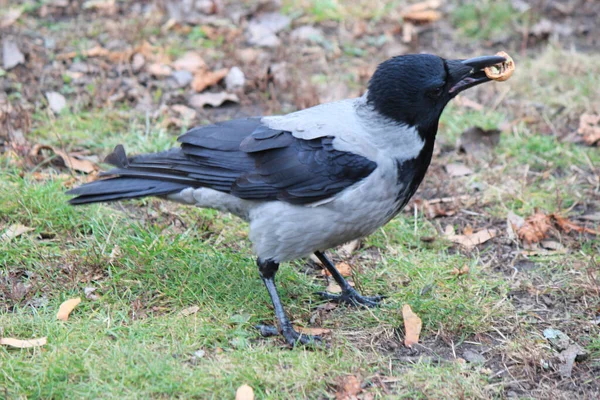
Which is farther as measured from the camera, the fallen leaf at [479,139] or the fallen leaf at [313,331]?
the fallen leaf at [479,139]

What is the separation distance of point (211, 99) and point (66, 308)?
3101 millimetres

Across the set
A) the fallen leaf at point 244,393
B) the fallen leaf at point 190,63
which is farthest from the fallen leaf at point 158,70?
the fallen leaf at point 244,393

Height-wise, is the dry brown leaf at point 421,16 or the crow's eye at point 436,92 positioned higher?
the crow's eye at point 436,92

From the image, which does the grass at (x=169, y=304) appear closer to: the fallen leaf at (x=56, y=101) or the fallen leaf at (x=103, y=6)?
the fallen leaf at (x=56, y=101)

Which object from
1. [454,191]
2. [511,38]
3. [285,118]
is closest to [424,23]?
[511,38]

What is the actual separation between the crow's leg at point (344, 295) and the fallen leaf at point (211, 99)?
258 centimetres

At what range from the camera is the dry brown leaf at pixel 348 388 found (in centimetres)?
361

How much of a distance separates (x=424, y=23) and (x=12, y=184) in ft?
16.6

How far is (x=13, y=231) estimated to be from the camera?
477 centimetres

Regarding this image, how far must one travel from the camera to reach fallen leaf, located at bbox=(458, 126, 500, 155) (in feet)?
20.9

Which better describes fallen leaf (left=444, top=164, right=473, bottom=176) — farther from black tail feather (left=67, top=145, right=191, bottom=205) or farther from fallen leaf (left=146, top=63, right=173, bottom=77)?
fallen leaf (left=146, top=63, right=173, bottom=77)

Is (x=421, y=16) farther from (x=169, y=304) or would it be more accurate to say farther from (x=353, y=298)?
(x=169, y=304)

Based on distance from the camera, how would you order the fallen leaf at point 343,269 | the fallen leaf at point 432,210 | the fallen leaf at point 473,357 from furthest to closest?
1. the fallen leaf at point 432,210
2. the fallen leaf at point 343,269
3. the fallen leaf at point 473,357

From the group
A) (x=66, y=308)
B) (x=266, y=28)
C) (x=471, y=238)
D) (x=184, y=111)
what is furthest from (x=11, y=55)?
(x=471, y=238)
